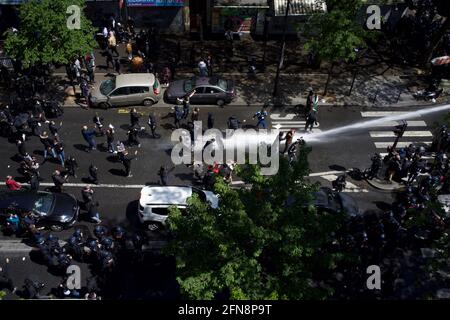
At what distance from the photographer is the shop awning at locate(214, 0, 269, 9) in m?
28.6

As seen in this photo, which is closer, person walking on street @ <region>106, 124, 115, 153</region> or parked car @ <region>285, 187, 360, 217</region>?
parked car @ <region>285, 187, 360, 217</region>

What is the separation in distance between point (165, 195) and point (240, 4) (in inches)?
620

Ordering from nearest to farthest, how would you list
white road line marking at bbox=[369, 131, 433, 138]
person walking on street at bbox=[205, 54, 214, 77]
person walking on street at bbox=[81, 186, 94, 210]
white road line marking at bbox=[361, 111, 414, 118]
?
person walking on street at bbox=[81, 186, 94, 210], white road line marking at bbox=[369, 131, 433, 138], white road line marking at bbox=[361, 111, 414, 118], person walking on street at bbox=[205, 54, 214, 77]

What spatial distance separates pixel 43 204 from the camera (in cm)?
1831

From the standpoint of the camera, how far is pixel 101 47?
95.4ft

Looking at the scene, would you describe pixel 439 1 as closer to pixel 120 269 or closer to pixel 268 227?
pixel 268 227

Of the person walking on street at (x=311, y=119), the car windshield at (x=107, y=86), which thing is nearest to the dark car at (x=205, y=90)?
the car windshield at (x=107, y=86)

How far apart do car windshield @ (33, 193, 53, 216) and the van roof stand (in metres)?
7.93

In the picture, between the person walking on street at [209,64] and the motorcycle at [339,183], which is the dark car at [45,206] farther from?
the person walking on street at [209,64]

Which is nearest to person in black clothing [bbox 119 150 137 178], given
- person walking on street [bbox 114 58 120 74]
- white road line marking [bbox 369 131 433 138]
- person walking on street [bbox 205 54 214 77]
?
person walking on street [bbox 114 58 120 74]

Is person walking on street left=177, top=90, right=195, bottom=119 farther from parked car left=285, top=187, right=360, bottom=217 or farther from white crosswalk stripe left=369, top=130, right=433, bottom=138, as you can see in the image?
white crosswalk stripe left=369, top=130, right=433, bottom=138

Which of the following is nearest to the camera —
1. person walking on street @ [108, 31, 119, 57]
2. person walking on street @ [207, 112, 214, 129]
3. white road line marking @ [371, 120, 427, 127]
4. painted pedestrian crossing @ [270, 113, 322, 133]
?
person walking on street @ [207, 112, 214, 129]
